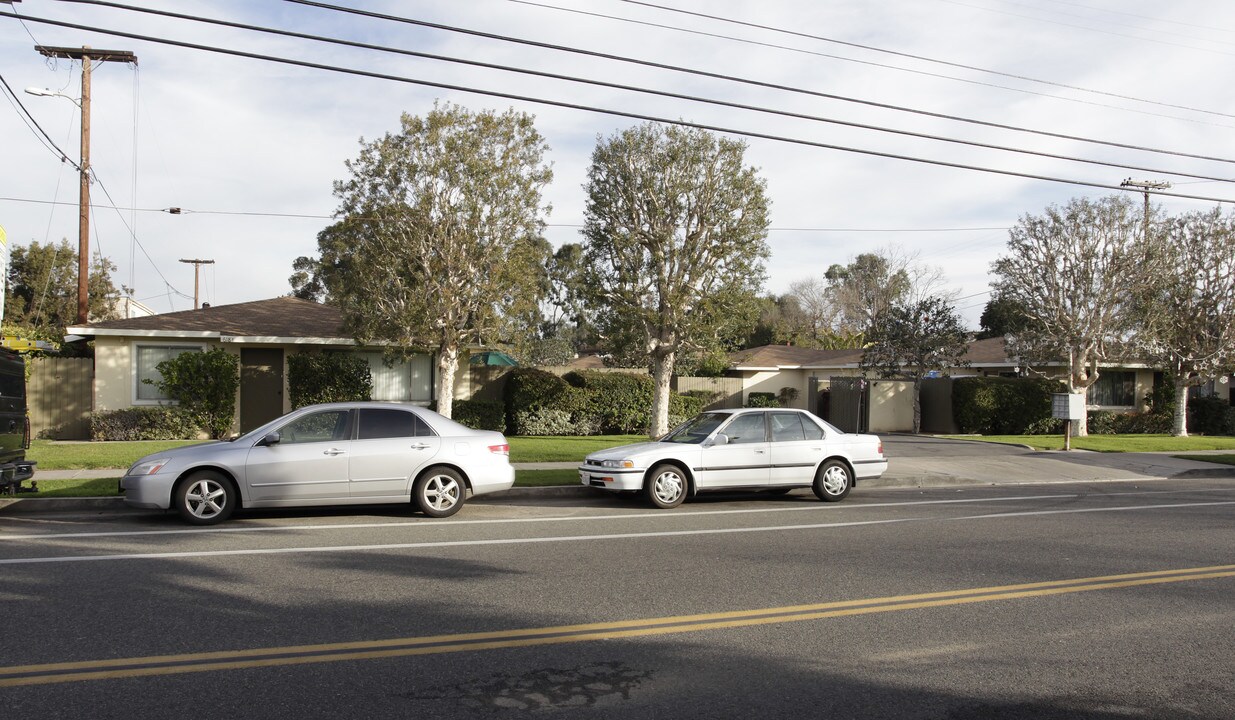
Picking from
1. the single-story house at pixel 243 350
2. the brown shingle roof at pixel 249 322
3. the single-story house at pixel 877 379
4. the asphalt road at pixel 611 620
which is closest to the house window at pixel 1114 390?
the single-story house at pixel 877 379

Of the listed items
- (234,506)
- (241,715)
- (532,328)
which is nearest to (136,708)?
(241,715)

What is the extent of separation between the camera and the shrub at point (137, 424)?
20.3 metres

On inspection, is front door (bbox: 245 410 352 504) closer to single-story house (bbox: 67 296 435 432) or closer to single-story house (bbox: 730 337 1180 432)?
single-story house (bbox: 67 296 435 432)

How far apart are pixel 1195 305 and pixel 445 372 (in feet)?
82.6

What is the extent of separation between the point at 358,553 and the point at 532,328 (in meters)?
12.9

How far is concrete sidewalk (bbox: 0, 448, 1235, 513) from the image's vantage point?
1374 centimetres

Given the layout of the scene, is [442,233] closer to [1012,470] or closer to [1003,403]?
[1012,470]

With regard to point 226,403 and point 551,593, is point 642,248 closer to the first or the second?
point 226,403

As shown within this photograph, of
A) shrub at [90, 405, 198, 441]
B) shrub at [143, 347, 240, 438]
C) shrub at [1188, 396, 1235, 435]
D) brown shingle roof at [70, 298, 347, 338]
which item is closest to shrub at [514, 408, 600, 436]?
brown shingle roof at [70, 298, 347, 338]

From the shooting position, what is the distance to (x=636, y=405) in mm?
24641

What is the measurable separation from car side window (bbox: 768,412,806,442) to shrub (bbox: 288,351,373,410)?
1234 cm

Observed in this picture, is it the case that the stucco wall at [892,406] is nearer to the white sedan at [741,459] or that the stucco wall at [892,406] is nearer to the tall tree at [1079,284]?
the tall tree at [1079,284]

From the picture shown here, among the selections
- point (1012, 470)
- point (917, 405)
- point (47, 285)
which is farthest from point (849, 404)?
point (47, 285)

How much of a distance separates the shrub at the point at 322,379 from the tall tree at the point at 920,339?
17.6 m
